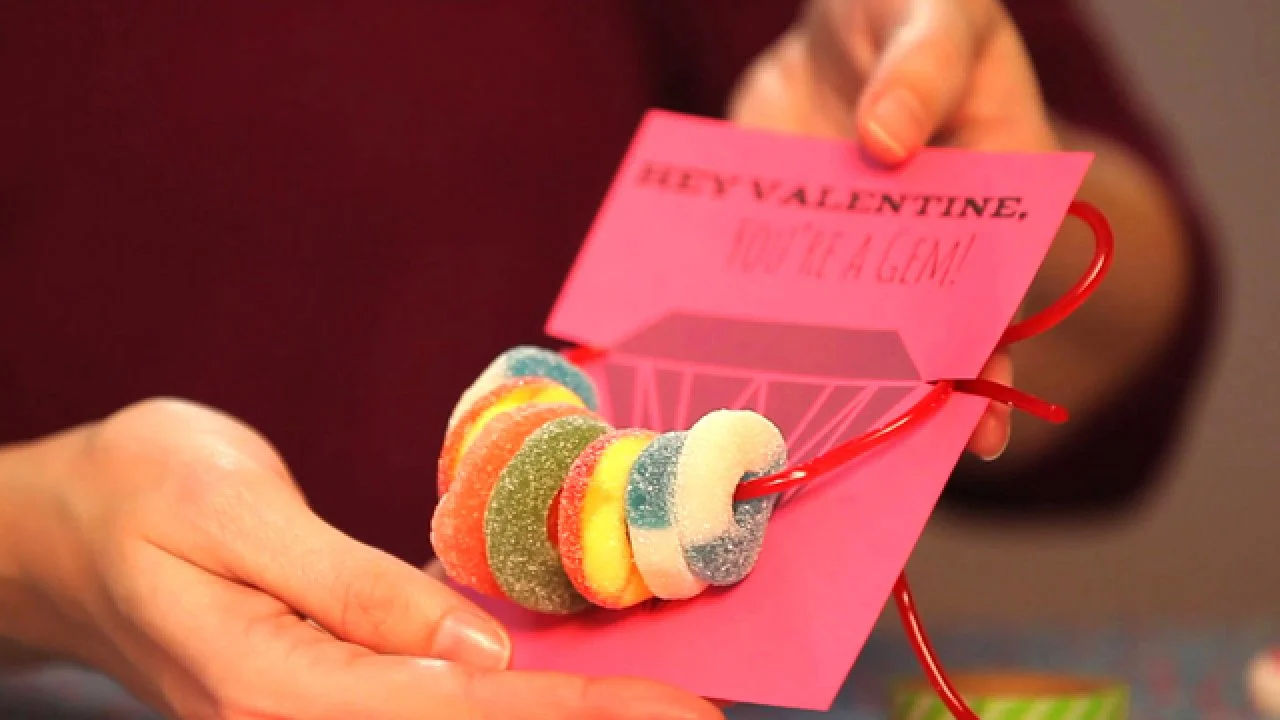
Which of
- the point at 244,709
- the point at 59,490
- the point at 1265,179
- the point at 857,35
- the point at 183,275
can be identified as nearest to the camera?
the point at 244,709

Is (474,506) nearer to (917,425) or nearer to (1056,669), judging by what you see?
(917,425)

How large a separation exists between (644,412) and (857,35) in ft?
0.85

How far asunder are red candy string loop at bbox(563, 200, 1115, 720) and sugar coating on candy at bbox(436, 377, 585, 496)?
99 mm

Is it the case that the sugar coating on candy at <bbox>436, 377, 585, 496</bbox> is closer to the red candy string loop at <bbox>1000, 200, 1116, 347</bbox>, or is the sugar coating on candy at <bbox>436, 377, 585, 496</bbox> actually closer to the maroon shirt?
the red candy string loop at <bbox>1000, 200, 1116, 347</bbox>

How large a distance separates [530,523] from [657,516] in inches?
1.8

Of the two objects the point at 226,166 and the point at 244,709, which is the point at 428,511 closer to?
the point at 226,166

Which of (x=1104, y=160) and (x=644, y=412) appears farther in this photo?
(x=1104, y=160)

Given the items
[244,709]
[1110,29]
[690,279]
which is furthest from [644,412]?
[1110,29]

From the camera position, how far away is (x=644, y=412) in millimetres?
456

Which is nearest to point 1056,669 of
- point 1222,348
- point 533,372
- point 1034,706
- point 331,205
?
point 1034,706

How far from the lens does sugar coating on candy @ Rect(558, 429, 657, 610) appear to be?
35 centimetres

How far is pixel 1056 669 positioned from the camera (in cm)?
69

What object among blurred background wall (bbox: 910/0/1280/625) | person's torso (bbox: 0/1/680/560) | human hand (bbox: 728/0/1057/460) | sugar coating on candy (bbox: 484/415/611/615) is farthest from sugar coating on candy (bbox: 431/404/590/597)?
blurred background wall (bbox: 910/0/1280/625)

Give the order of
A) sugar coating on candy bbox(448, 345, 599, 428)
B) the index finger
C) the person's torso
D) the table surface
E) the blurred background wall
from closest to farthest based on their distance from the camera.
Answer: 1. the index finger
2. sugar coating on candy bbox(448, 345, 599, 428)
3. the table surface
4. the person's torso
5. the blurred background wall
